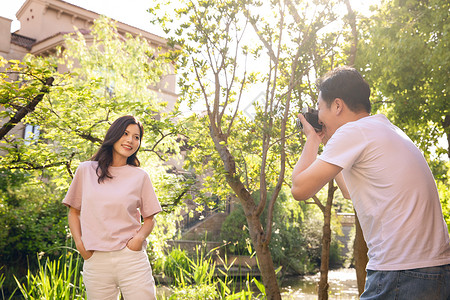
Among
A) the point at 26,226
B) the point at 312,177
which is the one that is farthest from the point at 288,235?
the point at 312,177

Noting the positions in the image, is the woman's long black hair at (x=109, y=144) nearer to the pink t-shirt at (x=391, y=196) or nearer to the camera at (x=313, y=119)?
the camera at (x=313, y=119)

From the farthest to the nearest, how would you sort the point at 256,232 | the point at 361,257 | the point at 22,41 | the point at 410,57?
the point at 22,41
the point at 410,57
the point at 361,257
the point at 256,232

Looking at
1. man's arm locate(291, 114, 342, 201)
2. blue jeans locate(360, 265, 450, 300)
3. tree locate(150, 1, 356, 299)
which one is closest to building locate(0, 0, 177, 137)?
tree locate(150, 1, 356, 299)

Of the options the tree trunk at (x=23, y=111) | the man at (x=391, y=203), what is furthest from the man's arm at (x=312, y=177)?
the tree trunk at (x=23, y=111)

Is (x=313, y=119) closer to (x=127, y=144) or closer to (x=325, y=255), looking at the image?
(x=127, y=144)

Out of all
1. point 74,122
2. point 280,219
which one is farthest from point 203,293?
point 280,219

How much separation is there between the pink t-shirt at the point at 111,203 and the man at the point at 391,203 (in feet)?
5.17

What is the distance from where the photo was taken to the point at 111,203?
9.39ft

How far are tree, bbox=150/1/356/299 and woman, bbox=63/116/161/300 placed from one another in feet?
4.56

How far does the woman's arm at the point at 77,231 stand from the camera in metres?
2.83

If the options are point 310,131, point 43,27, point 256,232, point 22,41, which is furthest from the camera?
point 43,27

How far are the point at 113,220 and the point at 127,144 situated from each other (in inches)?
22.2

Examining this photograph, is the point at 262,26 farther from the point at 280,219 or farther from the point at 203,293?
the point at 280,219

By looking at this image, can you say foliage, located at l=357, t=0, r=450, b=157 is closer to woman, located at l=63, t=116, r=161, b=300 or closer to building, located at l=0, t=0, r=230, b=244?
woman, located at l=63, t=116, r=161, b=300
